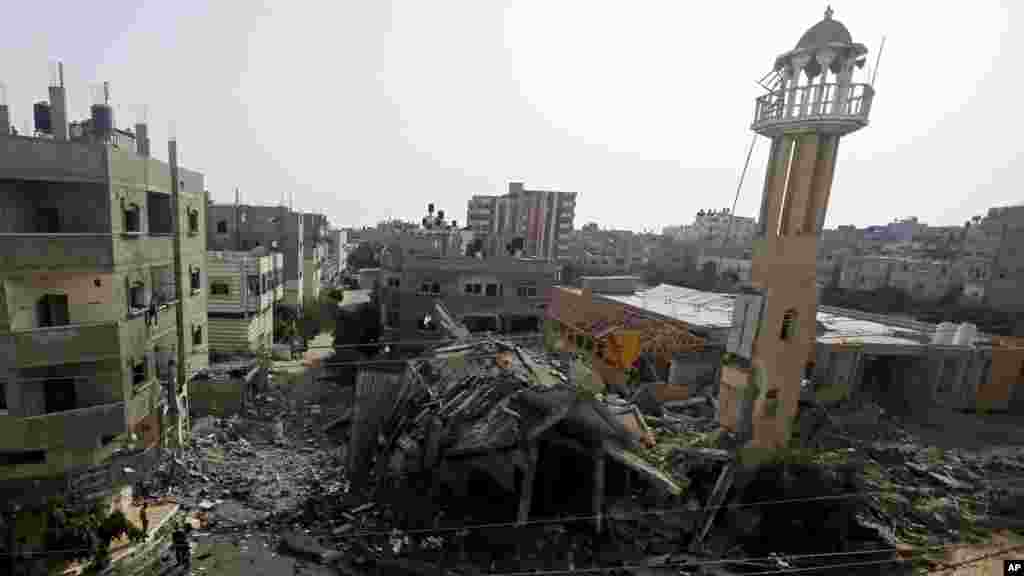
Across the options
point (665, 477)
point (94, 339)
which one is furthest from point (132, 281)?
point (665, 477)

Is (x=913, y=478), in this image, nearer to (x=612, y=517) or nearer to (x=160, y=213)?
(x=612, y=517)

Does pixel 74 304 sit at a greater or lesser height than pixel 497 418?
greater

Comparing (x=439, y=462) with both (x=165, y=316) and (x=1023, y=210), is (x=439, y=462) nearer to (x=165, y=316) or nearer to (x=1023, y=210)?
(x=165, y=316)

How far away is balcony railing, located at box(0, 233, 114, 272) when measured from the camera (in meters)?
11.9

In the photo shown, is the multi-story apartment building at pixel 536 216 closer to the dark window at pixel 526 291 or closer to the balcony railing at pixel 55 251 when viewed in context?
the dark window at pixel 526 291

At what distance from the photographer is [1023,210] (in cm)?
5012

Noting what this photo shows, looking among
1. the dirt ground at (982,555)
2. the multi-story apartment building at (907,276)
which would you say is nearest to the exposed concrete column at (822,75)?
the dirt ground at (982,555)

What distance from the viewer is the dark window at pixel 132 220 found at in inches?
566

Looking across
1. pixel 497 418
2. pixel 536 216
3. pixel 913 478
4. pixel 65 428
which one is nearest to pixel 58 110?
pixel 65 428

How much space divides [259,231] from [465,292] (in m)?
20.1

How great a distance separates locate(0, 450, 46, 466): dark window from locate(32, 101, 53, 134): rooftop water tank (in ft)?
35.3

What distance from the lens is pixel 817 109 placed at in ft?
45.4

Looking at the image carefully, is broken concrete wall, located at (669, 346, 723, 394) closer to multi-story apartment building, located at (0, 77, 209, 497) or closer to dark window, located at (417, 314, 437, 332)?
dark window, located at (417, 314, 437, 332)

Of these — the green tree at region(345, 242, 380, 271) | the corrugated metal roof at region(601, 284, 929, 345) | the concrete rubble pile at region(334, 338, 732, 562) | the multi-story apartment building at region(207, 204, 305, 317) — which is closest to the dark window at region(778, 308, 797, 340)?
the concrete rubble pile at region(334, 338, 732, 562)
